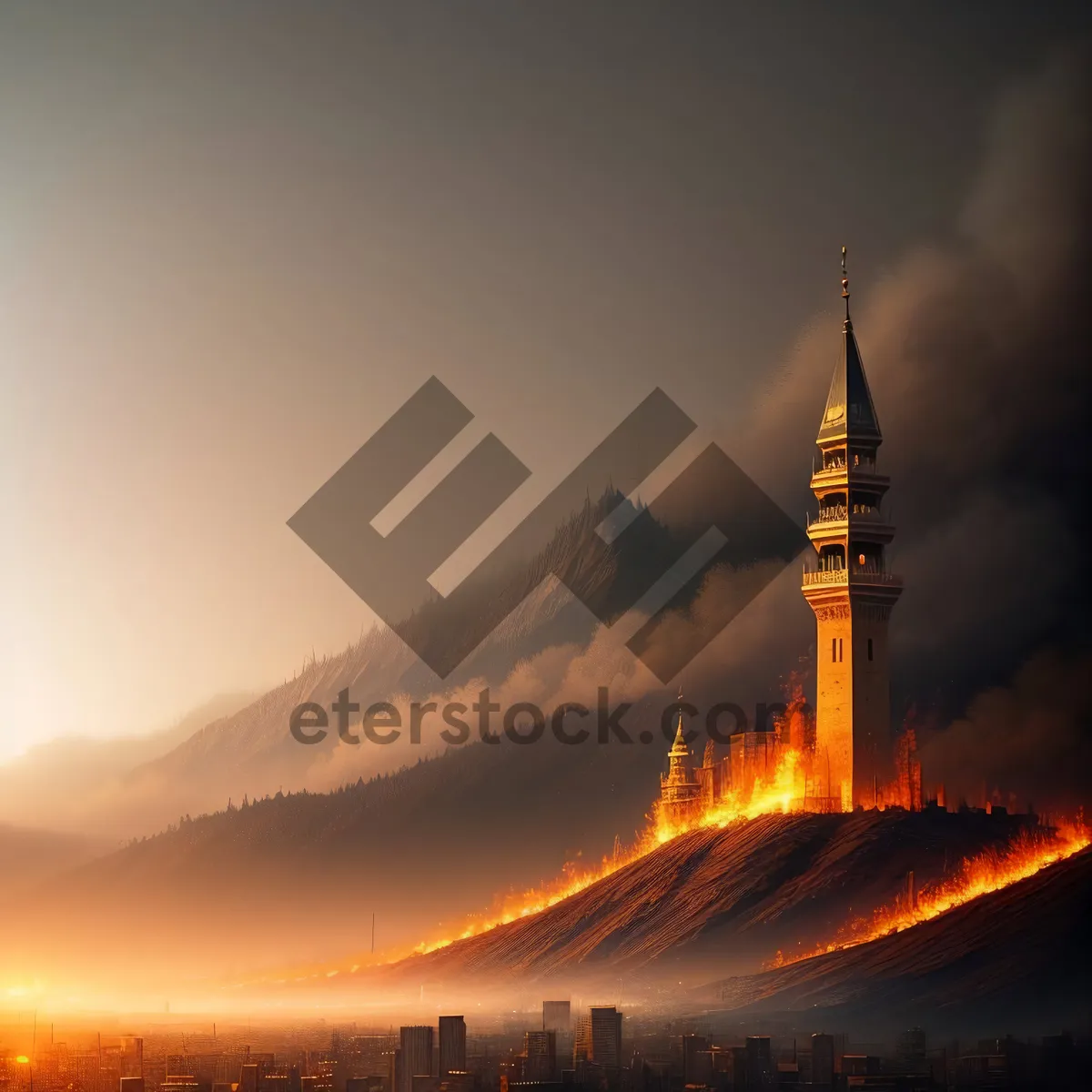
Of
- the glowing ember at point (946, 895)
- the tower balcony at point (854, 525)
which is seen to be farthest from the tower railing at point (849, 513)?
the glowing ember at point (946, 895)

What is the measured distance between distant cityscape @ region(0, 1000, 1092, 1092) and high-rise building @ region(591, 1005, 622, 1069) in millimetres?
117

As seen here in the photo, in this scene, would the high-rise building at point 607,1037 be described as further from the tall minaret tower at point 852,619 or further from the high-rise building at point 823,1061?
the tall minaret tower at point 852,619

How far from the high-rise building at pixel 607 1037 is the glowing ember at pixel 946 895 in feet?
36.1

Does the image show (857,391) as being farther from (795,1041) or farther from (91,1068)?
(91,1068)

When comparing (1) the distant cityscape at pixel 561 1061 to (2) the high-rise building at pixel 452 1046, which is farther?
(2) the high-rise building at pixel 452 1046

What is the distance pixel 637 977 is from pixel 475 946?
29.5 metres

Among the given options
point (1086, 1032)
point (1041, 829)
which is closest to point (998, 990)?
point (1086, 1032)

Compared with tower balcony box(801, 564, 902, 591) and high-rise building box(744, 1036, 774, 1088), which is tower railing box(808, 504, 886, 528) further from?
high-rise building box(744, 1036, 774, 1088)

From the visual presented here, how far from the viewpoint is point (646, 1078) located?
401 feet

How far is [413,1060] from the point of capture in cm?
13612

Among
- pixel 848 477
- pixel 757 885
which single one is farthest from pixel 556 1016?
pixel 848 477

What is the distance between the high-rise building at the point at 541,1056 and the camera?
130625 mm

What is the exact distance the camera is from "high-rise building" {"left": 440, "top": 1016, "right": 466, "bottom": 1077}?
134125 millimetres

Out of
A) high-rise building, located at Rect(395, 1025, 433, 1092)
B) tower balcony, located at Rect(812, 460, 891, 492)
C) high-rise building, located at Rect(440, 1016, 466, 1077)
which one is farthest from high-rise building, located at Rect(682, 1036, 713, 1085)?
tower balcony, located at Rect(812, 460, 891, 492)
